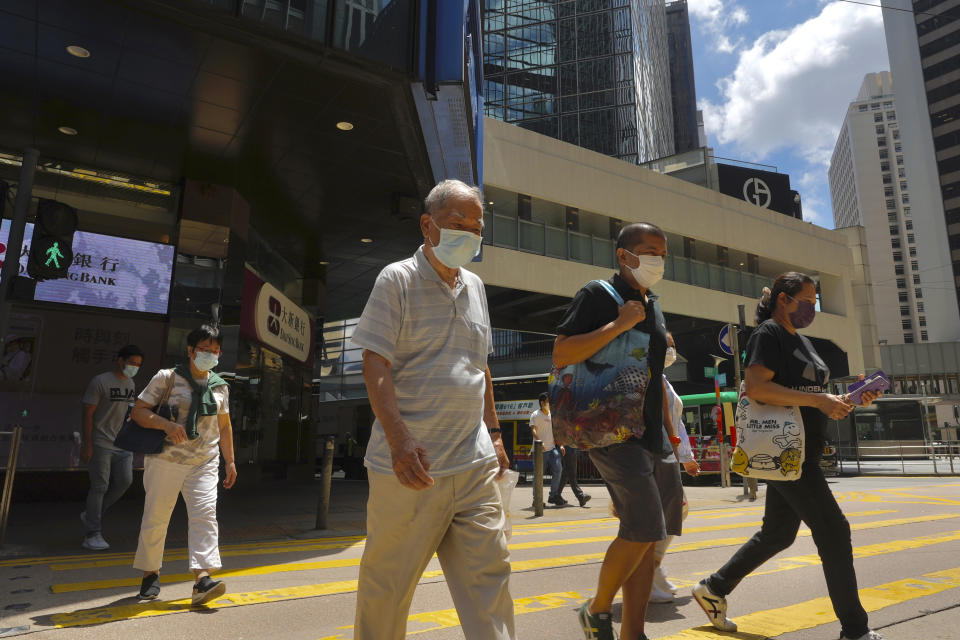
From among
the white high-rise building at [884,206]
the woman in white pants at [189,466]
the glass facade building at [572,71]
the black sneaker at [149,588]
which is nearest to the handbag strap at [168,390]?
the woman in white pants at [189,466]

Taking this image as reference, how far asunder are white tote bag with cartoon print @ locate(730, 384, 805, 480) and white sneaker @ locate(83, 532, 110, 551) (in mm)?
5923

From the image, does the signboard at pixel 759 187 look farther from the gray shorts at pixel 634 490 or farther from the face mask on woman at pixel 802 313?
the gray shorts at pixel 634 490

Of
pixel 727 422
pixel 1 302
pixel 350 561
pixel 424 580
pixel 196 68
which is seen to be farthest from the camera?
pixel 727 422

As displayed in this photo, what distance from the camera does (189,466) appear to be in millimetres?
4234

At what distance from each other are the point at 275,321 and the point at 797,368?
1137 centimetres

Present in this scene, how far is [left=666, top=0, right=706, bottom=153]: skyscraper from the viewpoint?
383 ft

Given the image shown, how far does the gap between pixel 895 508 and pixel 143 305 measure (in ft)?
40.3

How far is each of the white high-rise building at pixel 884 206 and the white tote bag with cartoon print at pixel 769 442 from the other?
125805mm

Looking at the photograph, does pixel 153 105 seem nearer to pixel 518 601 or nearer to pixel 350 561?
pixel 350 561

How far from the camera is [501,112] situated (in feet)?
196

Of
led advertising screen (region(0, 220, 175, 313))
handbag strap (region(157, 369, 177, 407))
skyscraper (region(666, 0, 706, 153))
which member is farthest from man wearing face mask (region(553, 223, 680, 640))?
skyscraper (region(666, 0, 706, 153))

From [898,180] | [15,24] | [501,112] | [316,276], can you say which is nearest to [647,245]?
[15,24]

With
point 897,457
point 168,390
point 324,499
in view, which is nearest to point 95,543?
point 324,499

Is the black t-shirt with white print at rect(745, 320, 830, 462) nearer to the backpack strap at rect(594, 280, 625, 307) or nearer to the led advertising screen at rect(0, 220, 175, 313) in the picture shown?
the backpack strap at rect(594, 280, 625, 307)
